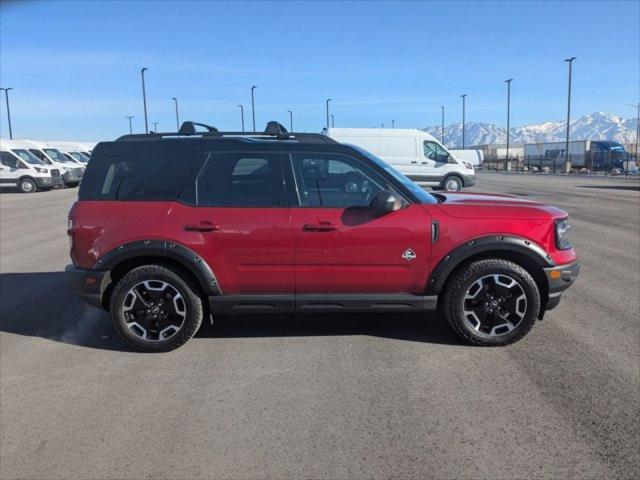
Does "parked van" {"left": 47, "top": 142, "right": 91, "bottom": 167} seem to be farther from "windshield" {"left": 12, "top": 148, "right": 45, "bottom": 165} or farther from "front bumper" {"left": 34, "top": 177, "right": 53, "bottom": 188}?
"front bumper" {"left": 34, "top": 177, "right": 53, "bottom": 188}

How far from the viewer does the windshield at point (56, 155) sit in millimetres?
30719

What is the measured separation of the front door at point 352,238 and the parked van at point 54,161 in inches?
1062

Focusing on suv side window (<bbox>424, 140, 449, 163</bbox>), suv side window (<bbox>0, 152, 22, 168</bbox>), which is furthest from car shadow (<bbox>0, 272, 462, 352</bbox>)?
suv side window (<bbox>0, 152, 22, 168</bbox>)

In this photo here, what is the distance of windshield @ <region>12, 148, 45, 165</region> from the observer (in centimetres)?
2675

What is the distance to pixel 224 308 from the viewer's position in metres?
4.72

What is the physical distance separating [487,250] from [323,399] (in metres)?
1.90

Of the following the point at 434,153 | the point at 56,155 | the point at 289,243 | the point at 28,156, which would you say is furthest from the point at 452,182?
the point at 56,155

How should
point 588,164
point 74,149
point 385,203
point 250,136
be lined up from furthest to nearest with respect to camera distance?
point 588,164 < point 74,149 < point 250,136 < point 385,203

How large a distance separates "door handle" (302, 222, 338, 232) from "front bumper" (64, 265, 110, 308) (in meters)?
1.77

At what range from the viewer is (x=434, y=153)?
20.9 metres

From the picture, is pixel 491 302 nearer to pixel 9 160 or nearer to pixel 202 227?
pixel 202 227

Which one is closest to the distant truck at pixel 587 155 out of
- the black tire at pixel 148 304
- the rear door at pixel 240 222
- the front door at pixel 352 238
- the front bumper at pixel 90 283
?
the front door at pixel 352 238

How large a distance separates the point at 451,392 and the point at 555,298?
148cm

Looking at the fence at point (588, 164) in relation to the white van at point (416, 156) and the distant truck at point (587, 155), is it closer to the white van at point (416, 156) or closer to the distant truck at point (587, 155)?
the distant truck at point (587, 155)
